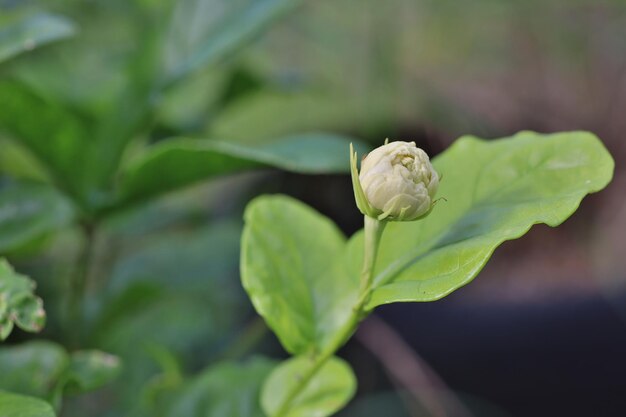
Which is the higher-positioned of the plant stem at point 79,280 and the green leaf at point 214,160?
the green leaf at point 214,160

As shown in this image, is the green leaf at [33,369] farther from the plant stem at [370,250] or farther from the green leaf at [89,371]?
the plant stem at [370,250]

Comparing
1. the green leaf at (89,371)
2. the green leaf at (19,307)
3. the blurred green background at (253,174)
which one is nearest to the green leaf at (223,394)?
the blurred green background at (253,174)

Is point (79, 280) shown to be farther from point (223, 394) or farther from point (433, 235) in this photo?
point (433, 235)

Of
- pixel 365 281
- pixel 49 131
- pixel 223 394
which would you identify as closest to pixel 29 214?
pixel 49 131

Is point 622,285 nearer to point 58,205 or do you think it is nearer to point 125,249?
point 125,249

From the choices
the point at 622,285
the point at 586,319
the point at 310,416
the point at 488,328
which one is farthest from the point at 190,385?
the point at 622,285

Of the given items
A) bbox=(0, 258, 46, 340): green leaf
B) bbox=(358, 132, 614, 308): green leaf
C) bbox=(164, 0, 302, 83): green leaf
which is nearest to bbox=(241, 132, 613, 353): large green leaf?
bbox=(358, 132, 614, 308): green leaf
